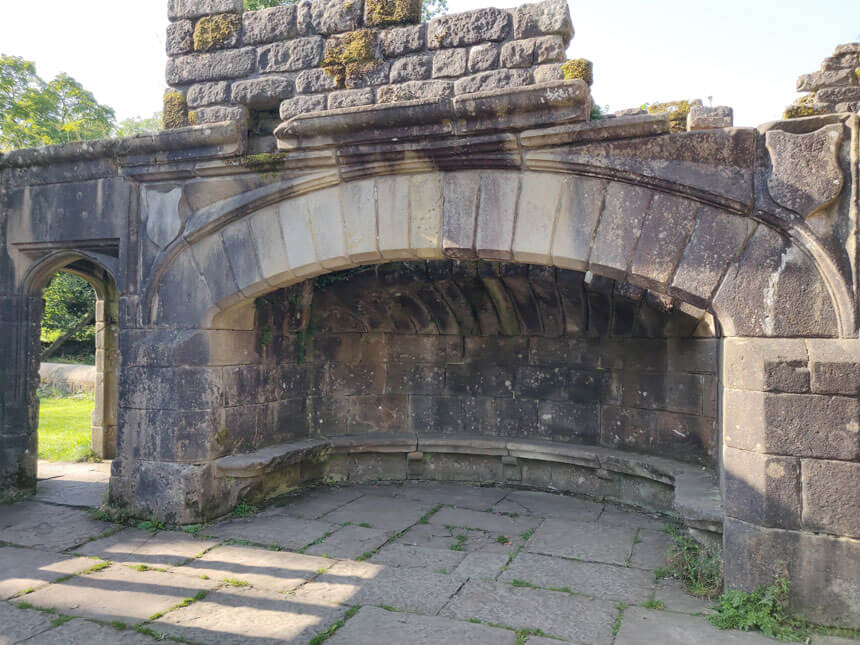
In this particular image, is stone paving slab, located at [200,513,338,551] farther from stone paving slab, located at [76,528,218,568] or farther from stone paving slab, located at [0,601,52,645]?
stone paving slab, located at [0,601,52,645]

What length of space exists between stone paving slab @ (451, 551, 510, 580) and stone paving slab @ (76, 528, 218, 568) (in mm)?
1800

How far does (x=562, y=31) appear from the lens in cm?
390

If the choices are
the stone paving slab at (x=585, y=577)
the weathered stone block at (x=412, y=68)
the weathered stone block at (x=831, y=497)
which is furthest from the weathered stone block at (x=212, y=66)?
the weathered stone block at (x=831, y=497)

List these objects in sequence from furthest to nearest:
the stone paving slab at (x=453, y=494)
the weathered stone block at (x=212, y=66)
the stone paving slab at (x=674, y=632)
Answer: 1. the stone paving slab at (x=453, y=494)
2. the weathered stone block at (x=212, y=66)
3. the stone paving slab at (x=674, y=632)

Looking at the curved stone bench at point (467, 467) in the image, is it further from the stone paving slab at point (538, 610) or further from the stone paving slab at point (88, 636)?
the stone paving slab at point (88, 636)

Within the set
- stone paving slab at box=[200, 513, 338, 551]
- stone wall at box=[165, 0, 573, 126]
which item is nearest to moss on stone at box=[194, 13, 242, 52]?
stone wall at box=[165, 0, 573, 126]

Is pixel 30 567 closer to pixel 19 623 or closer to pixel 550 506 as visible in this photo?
pixel 19 623

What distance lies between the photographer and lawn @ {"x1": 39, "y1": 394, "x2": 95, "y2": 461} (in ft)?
23.7

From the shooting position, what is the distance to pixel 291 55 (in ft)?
15.0

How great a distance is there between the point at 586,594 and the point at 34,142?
20223mm

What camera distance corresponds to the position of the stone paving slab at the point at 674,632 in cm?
294

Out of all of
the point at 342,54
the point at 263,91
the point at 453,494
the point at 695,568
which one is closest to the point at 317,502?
the point at 453,494

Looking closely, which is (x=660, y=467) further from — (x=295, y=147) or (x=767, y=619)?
(x=295, y=147)

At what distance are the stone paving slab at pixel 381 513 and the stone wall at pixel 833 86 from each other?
3.84m
